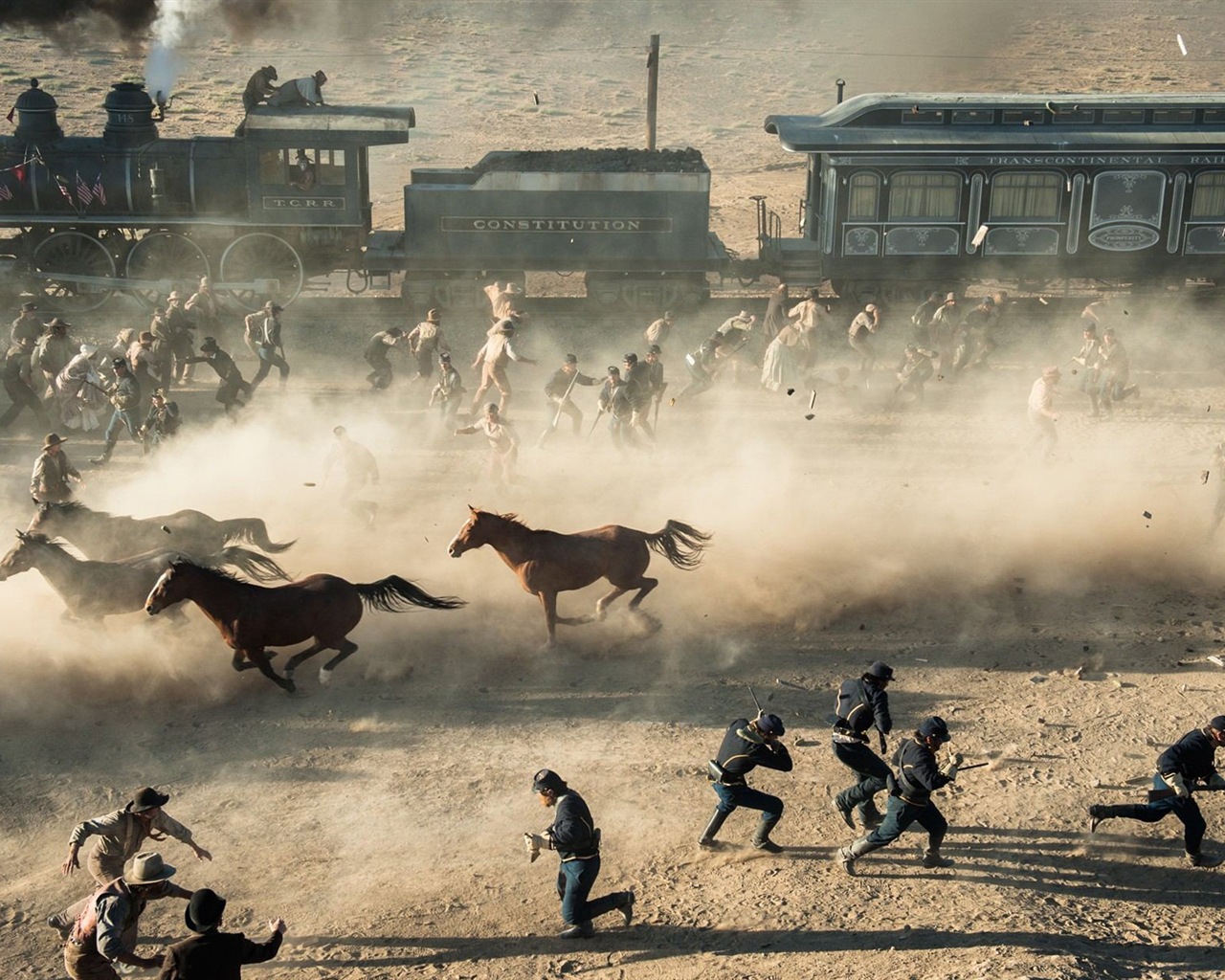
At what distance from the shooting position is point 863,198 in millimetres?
24250

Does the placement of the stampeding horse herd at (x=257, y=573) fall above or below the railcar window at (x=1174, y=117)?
below

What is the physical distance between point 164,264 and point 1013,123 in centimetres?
1601

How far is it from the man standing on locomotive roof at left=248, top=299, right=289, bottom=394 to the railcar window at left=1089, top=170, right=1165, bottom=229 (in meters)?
15.0

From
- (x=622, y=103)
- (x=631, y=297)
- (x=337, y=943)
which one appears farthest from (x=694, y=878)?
(x=622, y=103)

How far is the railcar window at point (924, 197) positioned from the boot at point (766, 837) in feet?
56.9

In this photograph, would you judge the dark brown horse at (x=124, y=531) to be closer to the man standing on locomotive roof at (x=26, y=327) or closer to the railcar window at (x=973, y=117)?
the man standing on locomotive roof at (x=26, y=327)

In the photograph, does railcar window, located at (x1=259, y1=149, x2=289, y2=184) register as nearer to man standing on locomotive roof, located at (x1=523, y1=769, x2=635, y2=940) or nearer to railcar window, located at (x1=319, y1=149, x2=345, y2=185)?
railcar window, located at (x1=319, y1=149, x2=345, y2=185)

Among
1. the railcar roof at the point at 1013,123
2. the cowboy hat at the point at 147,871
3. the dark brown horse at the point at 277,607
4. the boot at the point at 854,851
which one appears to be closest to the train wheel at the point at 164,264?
the railcar roof at the point at 1013,123

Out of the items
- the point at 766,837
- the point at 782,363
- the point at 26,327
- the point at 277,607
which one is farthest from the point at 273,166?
the point at 766,837

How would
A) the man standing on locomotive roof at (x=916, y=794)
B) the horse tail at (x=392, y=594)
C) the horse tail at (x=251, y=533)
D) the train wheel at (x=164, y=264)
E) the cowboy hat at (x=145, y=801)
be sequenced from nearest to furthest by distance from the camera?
1. the cowboy hat at (x=145, y=801)
2. the man standing on locomotive roof at (x=916, y=794)
3. the horse tail at (x=392, y=594)
4. the horse tail at (x=251, y=533)
5. the train wheel at (x=164, y=264)

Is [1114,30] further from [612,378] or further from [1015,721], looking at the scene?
[1015,721]

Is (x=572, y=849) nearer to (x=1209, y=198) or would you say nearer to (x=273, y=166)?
(x=273, y=166)

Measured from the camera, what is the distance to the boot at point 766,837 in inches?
359

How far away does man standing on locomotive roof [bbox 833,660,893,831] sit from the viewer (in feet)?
30.2
